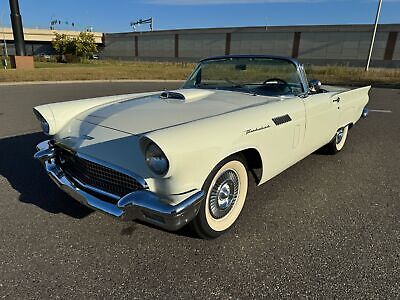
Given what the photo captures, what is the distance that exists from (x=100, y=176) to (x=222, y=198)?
0.97 meters

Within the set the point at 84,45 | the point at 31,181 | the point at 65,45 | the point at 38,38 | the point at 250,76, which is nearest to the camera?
Result: the point at 31,181

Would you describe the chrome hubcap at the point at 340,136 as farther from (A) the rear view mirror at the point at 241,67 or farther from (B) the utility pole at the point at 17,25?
(B) the utility pole at the point at 17,25

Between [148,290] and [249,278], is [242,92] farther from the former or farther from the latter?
[148,290]

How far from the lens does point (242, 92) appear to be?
3.44 m

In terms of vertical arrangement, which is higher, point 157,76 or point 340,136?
point 340,136

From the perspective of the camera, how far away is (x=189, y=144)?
1.96 m

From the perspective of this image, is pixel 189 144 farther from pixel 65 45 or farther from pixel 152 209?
pixel 65 45

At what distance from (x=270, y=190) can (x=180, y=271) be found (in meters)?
1.60

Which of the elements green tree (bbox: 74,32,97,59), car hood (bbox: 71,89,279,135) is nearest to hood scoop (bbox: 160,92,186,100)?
car hood (bbox: 71,89,279,135)

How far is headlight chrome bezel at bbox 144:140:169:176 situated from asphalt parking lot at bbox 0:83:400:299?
2.34 feet

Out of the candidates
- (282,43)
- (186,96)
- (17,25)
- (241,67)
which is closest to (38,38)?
(17,25)

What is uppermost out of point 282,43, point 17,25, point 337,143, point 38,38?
point 282,43

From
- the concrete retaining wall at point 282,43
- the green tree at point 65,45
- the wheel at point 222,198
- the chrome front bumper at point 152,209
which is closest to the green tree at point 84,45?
the green tree at point 65,45

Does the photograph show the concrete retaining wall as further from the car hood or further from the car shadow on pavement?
the car shadow on pavement
